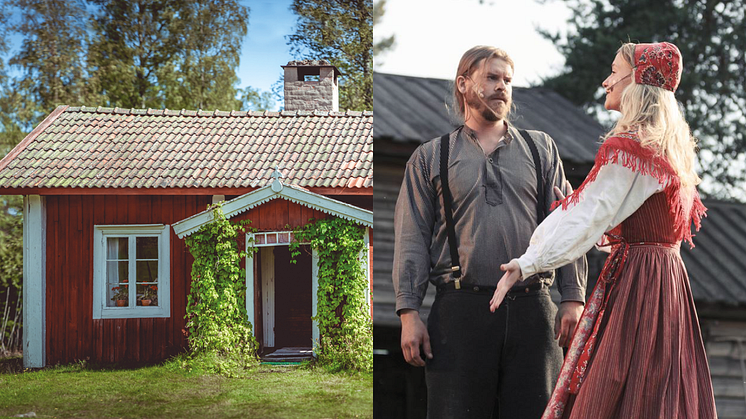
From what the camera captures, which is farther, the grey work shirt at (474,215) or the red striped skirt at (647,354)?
the grey work shirt at (474,215)

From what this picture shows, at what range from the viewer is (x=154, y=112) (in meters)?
3.01

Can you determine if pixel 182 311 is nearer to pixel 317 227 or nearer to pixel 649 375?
pixel 317 227

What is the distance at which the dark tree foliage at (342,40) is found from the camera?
118 inches

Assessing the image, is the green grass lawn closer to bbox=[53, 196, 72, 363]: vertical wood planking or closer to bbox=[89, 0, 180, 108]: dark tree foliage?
bbox=[53, 196, 72, 363]: vertical wood planking

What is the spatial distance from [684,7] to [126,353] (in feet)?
10.5

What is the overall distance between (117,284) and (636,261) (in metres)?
1.98

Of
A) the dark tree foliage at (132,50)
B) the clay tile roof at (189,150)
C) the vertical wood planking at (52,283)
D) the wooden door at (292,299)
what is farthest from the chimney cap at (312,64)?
the vertical wood planking at (52,283)

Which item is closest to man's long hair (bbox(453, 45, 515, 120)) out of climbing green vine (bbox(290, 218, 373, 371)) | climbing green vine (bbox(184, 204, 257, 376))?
climbing green vine (bbox(290, 218, 373, 371))

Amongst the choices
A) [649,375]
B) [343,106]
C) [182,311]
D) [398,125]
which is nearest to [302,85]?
[343,106]

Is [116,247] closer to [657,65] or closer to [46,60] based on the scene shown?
[46,60]

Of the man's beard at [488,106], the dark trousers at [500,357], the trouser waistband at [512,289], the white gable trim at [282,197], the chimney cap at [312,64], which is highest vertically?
the chimney cap at [312,64]

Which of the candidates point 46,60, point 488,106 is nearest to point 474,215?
point 488,106

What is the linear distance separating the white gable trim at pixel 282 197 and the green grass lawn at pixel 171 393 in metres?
0.60

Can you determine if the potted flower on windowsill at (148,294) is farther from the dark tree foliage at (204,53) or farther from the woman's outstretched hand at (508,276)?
the woman's outstretched hand at (508,276)
